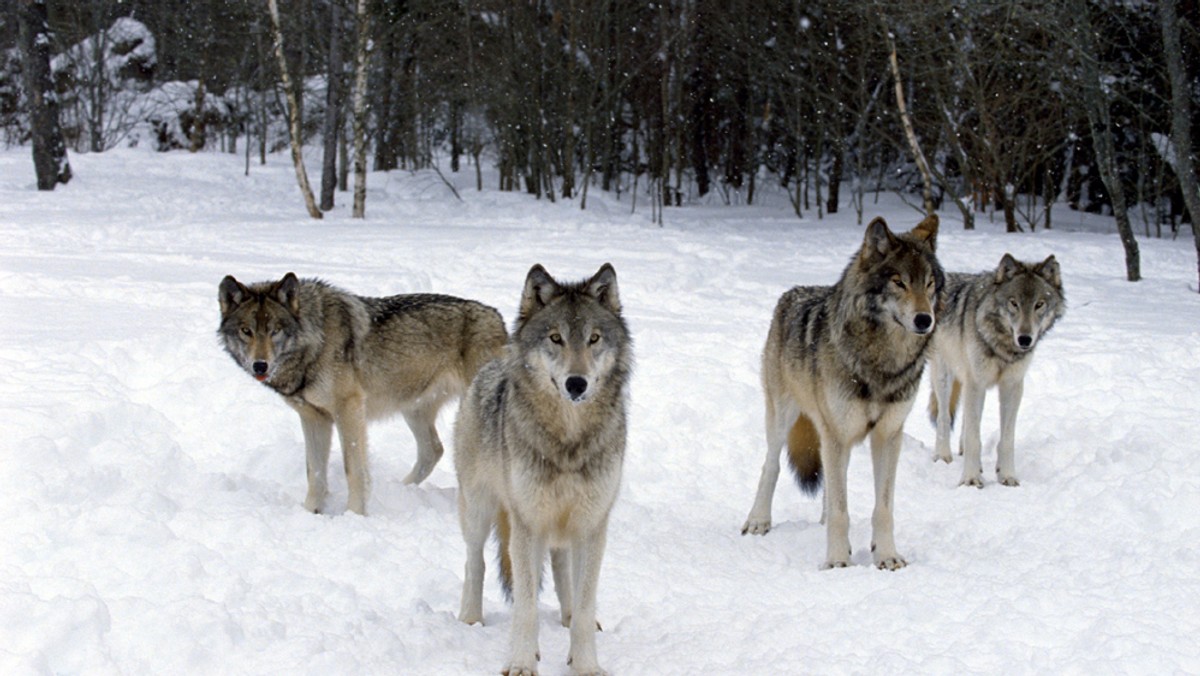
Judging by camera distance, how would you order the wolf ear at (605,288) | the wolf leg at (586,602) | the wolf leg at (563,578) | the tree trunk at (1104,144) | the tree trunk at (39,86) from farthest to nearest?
the tree trunk at (39,86), the tree trunk at (1104,144), the wolf leg at (563,578), the wolf ear at (605,288), the wolf leg at (586,602)

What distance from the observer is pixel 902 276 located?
5723 mm

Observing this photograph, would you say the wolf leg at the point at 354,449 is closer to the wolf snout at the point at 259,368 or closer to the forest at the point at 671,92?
the wolf snout at the point at 259,368

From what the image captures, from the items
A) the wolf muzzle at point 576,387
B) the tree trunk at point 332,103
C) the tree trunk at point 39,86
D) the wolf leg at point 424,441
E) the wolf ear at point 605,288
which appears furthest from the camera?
the tree trunk at point 332,103

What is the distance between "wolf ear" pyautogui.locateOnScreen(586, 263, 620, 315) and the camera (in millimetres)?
4457

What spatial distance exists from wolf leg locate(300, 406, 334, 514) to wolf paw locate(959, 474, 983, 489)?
15.7 feet

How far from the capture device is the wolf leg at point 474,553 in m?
4.80

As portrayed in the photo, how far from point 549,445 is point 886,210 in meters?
29.8

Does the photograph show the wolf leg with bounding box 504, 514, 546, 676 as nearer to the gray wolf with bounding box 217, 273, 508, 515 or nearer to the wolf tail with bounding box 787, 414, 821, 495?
the gray wolf with bounding box 217, 273, 508, 515

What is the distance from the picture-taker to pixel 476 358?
290 inches

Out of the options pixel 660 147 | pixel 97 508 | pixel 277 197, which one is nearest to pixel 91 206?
pixel 277 197

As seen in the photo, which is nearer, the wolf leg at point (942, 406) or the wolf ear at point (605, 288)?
the wolf ear at point (605, 288)

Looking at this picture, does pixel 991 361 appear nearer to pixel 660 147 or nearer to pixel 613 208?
pixel 613 208

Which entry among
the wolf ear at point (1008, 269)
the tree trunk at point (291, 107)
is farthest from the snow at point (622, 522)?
the tree trunk at point (291, 107)

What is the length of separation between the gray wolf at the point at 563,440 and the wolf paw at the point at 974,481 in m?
4.31
